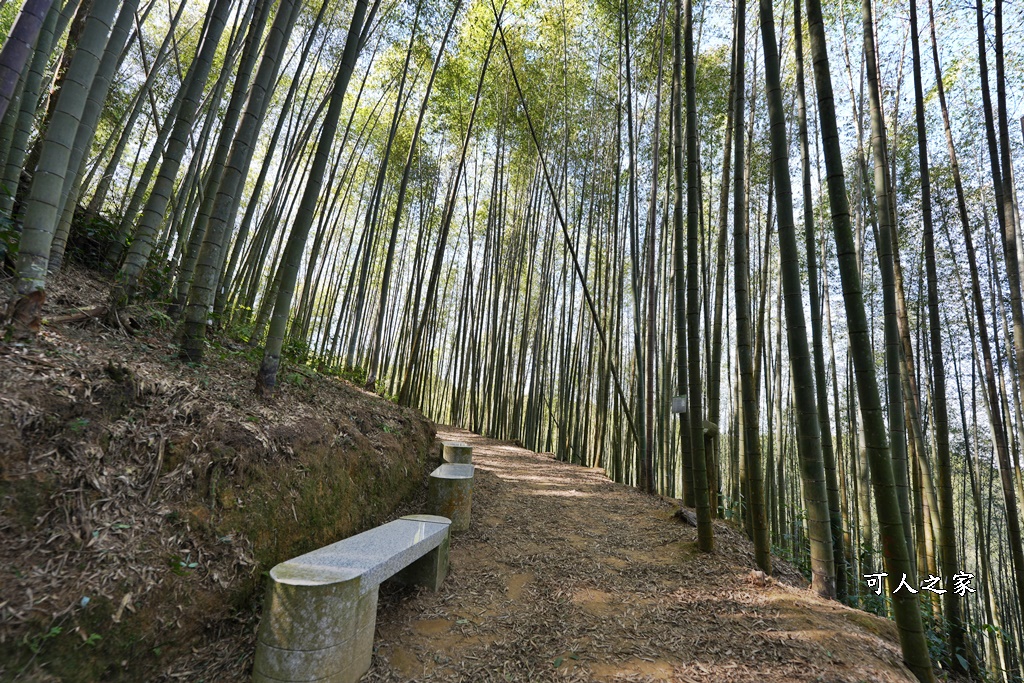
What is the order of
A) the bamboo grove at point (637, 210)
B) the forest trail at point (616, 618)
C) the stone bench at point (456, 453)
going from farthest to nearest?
the stone bench at point (456, 453) → the bamboo grove at point (637, 210) → the forest trail at point (616, 618)

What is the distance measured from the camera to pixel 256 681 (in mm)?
1339

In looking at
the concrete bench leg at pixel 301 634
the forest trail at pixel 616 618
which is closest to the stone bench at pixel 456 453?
the forest trail at pixel 616 618

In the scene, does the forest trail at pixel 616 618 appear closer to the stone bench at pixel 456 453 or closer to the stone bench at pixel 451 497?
the stone bench at pixel 451 497

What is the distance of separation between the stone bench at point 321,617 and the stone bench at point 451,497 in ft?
3.71

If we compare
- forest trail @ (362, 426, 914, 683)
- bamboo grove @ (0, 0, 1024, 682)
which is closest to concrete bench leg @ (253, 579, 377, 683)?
forest trail @ (362, 426, 914, 683)

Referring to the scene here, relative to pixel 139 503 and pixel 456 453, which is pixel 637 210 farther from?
pixel 139 503

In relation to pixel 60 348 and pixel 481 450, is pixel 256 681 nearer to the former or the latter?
pixel 60 348

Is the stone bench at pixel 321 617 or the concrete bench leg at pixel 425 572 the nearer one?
the stone bench at pixel 321 617

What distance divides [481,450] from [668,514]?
299 centimetres

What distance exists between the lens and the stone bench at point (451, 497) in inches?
113

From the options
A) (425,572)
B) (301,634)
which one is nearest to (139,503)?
(301,634)

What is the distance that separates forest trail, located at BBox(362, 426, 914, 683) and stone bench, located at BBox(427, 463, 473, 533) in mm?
143

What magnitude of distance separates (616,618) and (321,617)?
1.38 metres

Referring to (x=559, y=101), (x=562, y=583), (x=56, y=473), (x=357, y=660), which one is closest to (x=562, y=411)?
(x=562, y=583)
